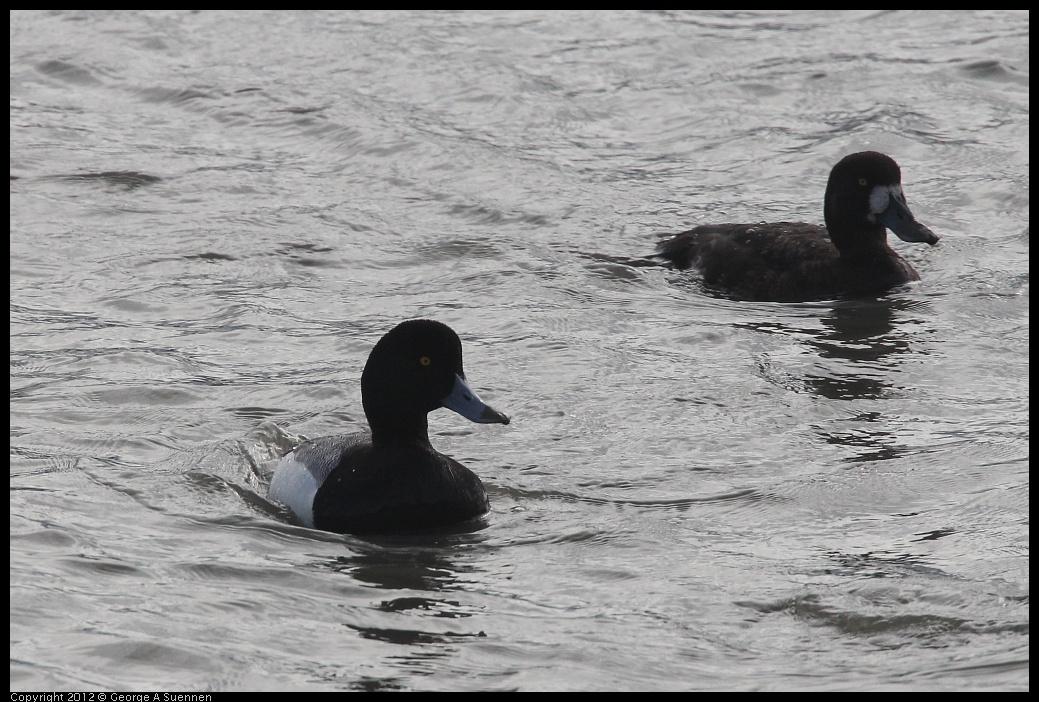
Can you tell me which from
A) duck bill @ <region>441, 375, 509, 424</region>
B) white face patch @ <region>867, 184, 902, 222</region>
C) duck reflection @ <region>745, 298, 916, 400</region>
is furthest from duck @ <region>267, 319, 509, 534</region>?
white face patch @ <region>867, 184, 902, 222</region>

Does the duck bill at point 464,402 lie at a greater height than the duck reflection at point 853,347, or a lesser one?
greater

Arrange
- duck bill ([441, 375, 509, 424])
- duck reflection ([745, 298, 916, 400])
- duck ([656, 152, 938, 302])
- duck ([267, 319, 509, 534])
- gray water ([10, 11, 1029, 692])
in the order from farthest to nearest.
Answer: duck ([656, 152, 938, 302])
duck reflection ([745, 298, 916, 400])
duck bill ([441, 375, 509, 424])
duck ([267, 319, 509, 534])
gray water ([10, 11, 1029, 692])

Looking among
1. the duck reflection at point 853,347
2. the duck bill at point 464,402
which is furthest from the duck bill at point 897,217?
the duck bill at point 464,402

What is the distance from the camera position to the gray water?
20.0 feet

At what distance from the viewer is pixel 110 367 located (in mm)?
9352

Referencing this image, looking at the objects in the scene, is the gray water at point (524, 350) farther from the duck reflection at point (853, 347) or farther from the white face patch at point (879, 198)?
the white face patch at point (879, 198)

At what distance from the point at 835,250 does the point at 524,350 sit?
8.40ft

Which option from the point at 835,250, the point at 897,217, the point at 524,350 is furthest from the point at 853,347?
the point at 524,350

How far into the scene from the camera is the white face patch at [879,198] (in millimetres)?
11039

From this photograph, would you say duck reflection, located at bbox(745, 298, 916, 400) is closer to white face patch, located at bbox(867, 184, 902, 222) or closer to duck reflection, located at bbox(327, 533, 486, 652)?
white face patch, located at bbox(867, 184, 902, 222)

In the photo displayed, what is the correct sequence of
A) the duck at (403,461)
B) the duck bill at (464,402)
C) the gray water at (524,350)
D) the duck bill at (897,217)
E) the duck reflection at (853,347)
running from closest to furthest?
the gray water at (524,350), the duck at (403,461), the duck bill at (464,402), the duck reflection at (853,347), the duck bill at (897,217)

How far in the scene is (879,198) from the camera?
1104cm

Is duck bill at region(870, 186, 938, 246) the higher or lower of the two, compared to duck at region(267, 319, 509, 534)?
higher
